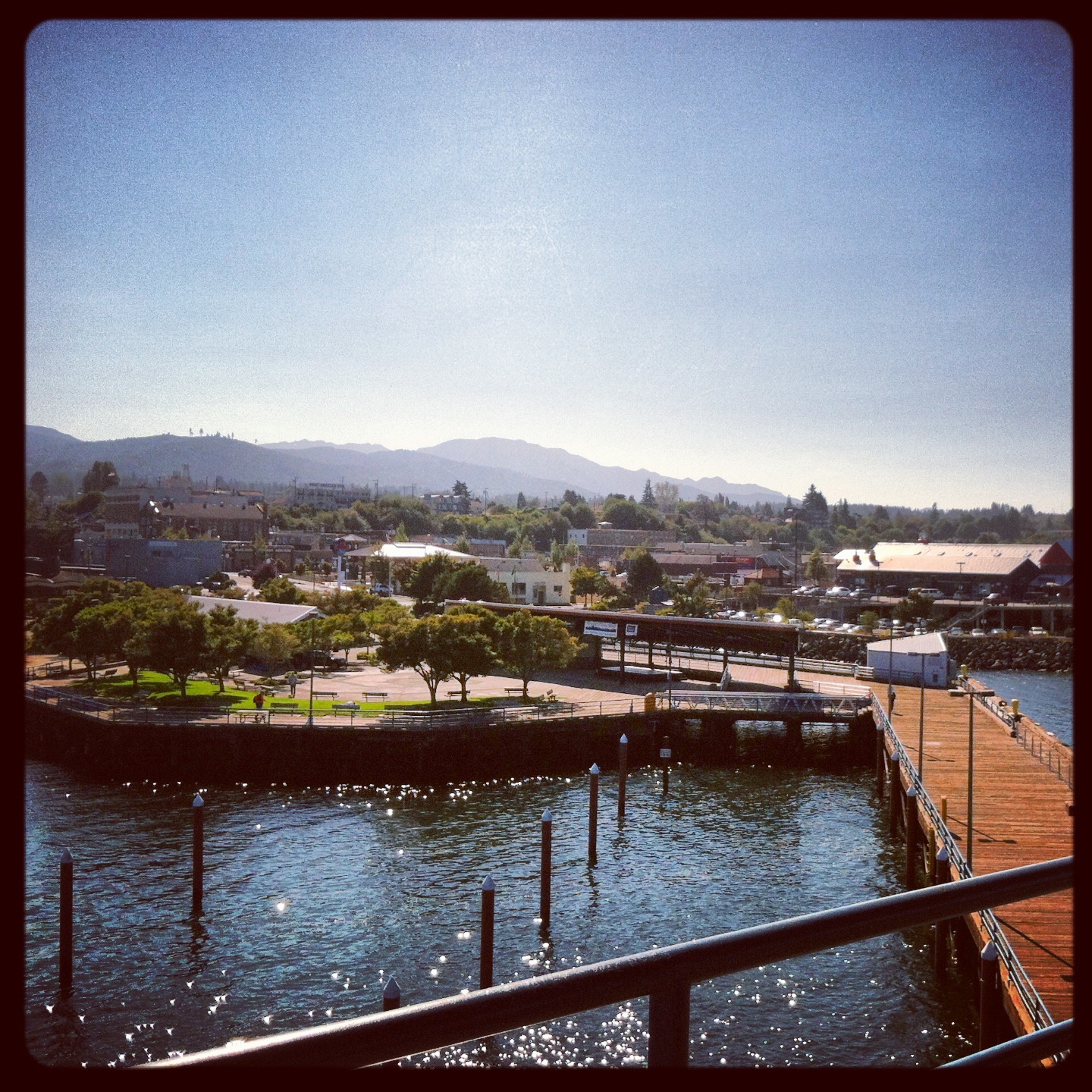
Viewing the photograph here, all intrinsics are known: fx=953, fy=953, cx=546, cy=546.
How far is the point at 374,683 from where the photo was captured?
1064 inches

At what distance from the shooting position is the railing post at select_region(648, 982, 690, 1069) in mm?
1070

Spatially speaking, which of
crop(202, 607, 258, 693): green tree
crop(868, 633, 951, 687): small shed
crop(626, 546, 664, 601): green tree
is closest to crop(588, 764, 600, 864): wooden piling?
crop(202, 607, 258, 693): green tree

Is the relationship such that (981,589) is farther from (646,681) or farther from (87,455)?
(646,681)

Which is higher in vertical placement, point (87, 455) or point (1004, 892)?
point (87, 455)

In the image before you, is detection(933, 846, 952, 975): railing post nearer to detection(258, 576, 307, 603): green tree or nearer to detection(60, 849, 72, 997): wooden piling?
detection(60, 849, 72, 997): wooden piling

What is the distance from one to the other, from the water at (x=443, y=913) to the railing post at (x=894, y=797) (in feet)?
1.59

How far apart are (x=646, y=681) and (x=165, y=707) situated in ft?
45.0

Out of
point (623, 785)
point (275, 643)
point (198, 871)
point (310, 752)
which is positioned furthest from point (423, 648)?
point (198, 871)

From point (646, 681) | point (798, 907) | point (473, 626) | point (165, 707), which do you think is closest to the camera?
point (798, 907)

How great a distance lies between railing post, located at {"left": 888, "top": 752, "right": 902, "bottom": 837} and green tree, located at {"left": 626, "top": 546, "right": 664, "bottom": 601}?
32.5 metres

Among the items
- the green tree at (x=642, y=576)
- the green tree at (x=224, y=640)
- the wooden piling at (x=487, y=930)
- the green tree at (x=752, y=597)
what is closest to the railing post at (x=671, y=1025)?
the wooden piling at (x=487, y=930)

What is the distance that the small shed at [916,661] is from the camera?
89.1ft

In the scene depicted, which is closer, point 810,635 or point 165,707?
point 165,707

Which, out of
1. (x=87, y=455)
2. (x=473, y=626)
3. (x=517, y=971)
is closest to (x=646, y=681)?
(x=473, y=626)
